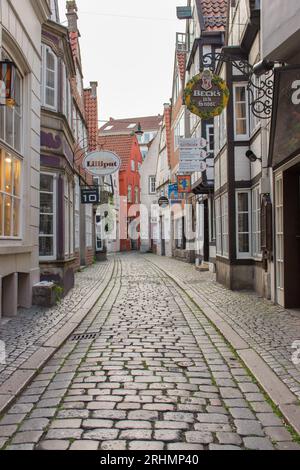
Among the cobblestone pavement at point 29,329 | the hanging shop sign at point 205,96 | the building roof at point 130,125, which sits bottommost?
the cobblestone pavement at point 29,329

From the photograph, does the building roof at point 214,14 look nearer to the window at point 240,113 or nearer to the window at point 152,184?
the window at point 240,113

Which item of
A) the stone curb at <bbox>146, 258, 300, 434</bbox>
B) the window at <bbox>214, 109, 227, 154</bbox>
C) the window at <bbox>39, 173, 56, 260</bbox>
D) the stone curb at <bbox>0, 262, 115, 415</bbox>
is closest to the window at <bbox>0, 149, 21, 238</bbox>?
the stone curb at <bbox>0, 262, 115, 415</bbox>

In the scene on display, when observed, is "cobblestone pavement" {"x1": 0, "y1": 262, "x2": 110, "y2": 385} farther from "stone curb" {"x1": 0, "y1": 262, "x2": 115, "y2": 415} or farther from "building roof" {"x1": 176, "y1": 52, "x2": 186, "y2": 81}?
"building roof" {"x1": 176, "y1": 52, "x2": 186, "y2": 81}

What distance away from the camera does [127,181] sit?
5150 cm

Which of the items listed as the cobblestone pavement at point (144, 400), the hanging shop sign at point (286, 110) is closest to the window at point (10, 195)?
the cobblestone pavement at point (144, 400)

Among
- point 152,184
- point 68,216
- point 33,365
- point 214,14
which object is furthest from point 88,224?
point 152,184

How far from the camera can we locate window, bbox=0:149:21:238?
8297mm

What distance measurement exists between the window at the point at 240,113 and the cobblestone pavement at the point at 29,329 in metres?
5.72

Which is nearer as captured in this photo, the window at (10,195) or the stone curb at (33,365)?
the stone curb at (33,365)

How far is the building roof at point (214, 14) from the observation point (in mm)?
20141

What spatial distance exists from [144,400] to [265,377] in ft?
4.58

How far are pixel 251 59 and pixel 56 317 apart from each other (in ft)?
25.3
